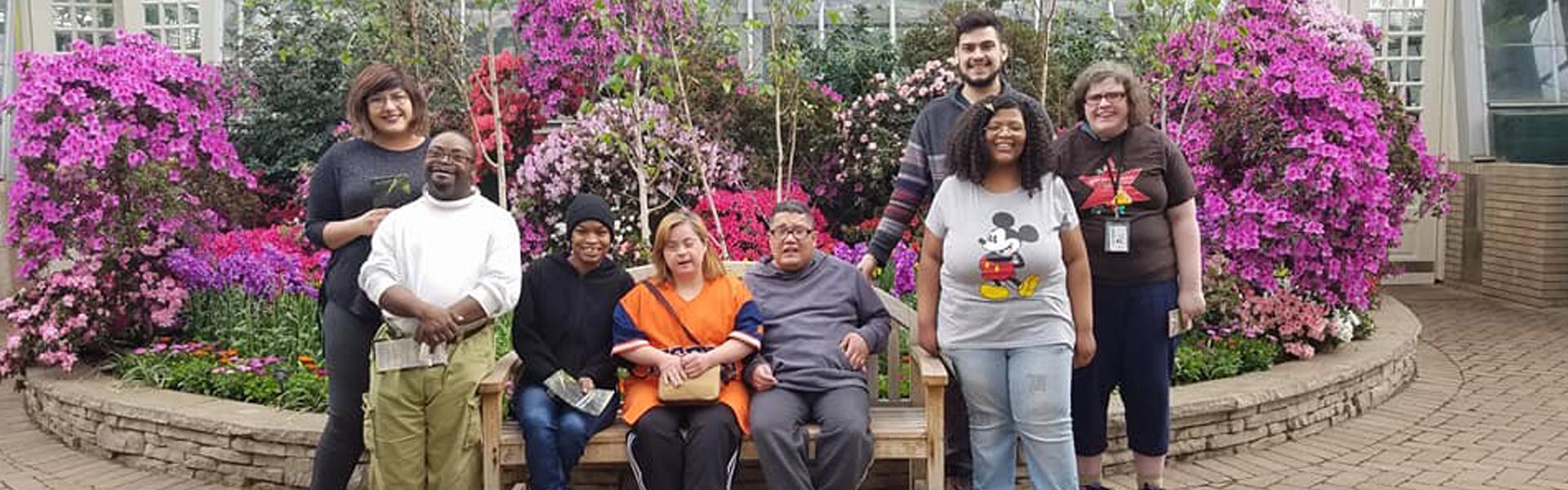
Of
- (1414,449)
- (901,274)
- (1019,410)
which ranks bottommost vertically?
(1414,449)

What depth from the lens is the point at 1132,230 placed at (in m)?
3.87

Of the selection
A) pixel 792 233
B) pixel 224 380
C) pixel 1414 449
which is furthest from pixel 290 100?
pixel 1414 449

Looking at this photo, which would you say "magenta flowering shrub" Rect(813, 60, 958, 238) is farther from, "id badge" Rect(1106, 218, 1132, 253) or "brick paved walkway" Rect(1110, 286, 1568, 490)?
"id badge" Rect(1106, 218, 1132, 253)

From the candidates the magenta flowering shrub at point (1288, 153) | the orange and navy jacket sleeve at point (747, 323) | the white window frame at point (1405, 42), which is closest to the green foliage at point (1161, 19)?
the magenta flowering shrub at point (1288, 153)

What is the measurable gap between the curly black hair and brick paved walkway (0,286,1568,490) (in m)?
1.52

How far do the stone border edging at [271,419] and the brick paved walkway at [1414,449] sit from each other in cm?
7

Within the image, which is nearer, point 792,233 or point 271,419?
point 792,233

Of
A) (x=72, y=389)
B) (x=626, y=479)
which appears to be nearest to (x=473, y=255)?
(x=626, y=479)

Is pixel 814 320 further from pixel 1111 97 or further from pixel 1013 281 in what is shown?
pixel 1111 97

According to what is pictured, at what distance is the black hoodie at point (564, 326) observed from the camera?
3932mm

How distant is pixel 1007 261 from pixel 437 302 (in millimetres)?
1587

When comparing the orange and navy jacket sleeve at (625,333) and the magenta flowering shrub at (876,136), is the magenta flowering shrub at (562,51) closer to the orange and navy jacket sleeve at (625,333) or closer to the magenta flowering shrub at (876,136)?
the magenta flowering shrub at (876,136)

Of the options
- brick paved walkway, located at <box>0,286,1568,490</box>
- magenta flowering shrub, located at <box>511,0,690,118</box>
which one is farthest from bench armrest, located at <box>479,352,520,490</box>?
magenta flowering shrub, located at <box>511,0,690,118</box>

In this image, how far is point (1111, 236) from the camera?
3857mm
